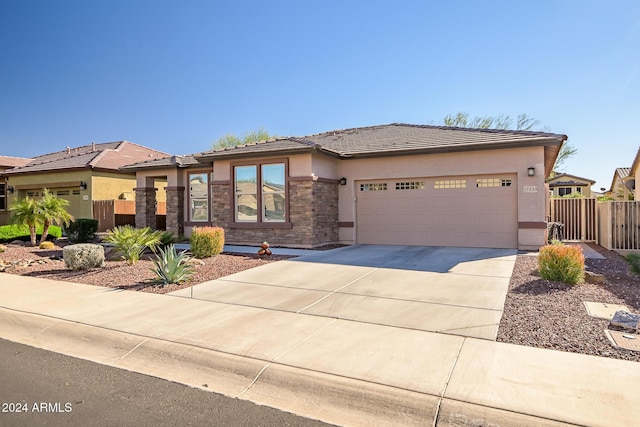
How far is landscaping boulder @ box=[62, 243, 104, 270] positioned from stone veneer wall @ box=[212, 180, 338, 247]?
5.50 m

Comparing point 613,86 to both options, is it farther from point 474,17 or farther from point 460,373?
point 460,373

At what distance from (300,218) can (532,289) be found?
841 centimetres

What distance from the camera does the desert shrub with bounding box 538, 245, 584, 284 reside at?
7656mm

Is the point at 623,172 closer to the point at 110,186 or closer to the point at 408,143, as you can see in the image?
the point at 408,143

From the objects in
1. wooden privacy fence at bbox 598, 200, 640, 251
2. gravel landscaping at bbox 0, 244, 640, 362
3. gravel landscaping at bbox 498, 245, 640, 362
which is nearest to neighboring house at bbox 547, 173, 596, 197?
wooden privacy fence at bbox 598, 200, 640, 251

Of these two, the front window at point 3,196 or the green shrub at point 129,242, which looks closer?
the green shrub at point 129,242

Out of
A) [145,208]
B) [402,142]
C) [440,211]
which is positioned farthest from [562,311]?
[145,208]

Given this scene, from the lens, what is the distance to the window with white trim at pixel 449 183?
14125mm

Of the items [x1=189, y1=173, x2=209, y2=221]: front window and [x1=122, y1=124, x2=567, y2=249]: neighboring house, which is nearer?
[x1=122, y1=124, x2=567, y2=249]: neighboring house

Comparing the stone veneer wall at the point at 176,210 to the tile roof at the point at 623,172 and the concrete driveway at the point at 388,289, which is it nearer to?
the concrete driveway at the point at 388,289

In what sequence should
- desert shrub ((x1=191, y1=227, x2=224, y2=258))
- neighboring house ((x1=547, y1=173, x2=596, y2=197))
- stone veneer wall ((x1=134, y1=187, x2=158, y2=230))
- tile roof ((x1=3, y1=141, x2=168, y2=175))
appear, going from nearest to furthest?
Result: 1. desert shrub ((x1=191, y1=227, x2=224, y2=258))
2. stone veneer wall ((x1=134, y1=187, x2=158, y2=230))
3. tile roof ((x1=3, y1=141, x2=168, y2=175))
4. neighboring house ((x1=547, y1=173, x2=596, y2=197))

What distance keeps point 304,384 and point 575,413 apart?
7.78ft

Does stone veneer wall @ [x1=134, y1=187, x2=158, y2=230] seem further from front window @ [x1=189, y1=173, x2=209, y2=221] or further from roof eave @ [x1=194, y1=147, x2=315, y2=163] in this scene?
roof eave @ [x1=194, y1=147, x2=315, y2=163]

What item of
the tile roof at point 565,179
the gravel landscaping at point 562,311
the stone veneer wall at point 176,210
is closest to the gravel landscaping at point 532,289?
the gravel landscaping at point 562,311
